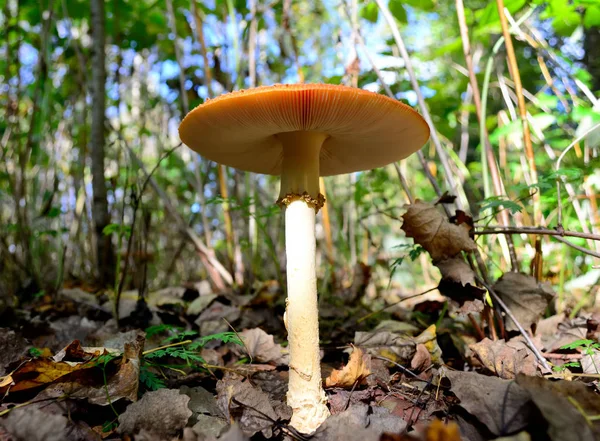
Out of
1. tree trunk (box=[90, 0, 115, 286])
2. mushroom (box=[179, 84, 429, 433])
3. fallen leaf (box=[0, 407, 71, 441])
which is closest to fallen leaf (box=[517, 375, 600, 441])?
mushroom (box=[179, 84, 429, 433])

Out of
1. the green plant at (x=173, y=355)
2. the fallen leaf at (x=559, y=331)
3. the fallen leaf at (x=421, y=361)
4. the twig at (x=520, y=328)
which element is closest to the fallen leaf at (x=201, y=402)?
the green plant at (x=173, y=355)

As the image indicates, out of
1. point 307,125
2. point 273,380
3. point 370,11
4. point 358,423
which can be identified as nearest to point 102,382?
point 273,380

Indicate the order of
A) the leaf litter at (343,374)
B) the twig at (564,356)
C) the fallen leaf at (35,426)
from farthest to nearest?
the twig at (564,356) → the leaf litter at (343,374) → the fallen leaf at (35,426)

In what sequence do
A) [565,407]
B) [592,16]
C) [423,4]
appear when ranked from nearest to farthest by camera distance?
[565,407], [592,16], [423,4]

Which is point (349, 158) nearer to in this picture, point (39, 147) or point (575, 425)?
point (575, 425)

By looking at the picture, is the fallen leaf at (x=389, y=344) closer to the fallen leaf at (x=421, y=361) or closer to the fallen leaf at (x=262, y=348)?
the fallen leaf at (x=421, y=361)

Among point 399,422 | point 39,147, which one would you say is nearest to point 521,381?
point 399,422

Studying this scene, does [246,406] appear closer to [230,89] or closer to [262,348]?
[262,348]
